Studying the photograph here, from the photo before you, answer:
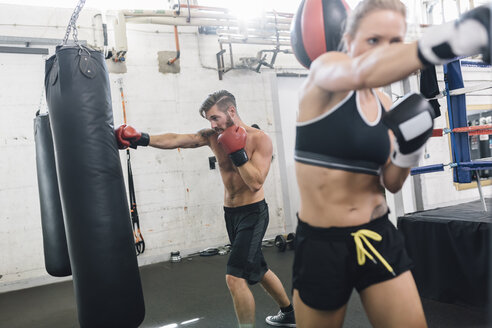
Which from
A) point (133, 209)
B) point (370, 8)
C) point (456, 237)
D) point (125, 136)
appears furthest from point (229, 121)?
point (133, 209)

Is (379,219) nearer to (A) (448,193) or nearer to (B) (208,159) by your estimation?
(B) (208,159)

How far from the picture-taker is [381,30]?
41.5 inches

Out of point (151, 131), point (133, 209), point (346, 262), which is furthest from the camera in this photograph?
point (151, 131)

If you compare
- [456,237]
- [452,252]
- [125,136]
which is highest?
[125,136]

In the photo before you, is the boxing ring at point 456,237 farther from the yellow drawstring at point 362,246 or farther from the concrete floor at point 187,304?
the yellow drawstring at point 362,246

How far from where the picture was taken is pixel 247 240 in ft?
7.05

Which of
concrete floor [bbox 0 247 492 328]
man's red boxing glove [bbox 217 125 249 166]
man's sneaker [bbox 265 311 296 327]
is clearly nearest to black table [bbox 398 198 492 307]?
concrete floor [bbox 0 247 492 328]

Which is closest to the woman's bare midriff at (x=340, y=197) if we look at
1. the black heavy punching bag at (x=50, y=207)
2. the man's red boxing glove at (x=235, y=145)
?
the man's red boxing glove at (x=235, y=145)

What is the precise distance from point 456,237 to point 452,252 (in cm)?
11

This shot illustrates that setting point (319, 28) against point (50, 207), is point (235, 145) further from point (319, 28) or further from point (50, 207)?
point (50, 207)

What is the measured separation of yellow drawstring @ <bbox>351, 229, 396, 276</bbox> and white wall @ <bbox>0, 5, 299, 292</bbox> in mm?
3789

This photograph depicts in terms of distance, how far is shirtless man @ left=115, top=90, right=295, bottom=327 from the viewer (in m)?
2.04

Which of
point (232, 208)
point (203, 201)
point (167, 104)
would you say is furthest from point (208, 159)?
point (232, 208)

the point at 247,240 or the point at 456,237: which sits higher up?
the point at 247,240
